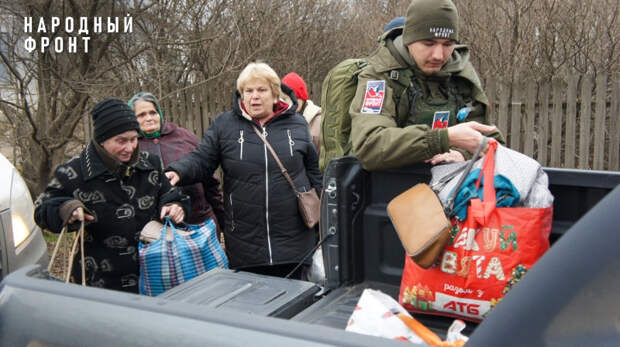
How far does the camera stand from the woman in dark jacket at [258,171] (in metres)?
3.61

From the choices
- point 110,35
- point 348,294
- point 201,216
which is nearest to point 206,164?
point 201,216

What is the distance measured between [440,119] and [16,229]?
2.72m

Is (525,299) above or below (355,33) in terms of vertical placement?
below

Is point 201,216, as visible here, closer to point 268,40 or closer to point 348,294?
point 348,294

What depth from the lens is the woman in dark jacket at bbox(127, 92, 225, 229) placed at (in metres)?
3.88

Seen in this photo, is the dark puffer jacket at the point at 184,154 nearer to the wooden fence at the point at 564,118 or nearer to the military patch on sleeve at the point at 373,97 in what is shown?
the military patch on sleeve at the point at 373,97

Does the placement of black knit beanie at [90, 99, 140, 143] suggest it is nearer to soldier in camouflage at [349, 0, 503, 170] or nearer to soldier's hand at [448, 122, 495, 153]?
soldier in camouflage at [349, 0, 503, 170]

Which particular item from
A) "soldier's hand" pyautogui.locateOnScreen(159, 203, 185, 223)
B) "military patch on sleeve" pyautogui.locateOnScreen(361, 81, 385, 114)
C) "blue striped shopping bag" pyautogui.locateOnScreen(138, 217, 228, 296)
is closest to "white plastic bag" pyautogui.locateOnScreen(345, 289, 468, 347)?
"military patch on sleeve" pyautogui.locateOnScreen(361, 81, 385, 114)

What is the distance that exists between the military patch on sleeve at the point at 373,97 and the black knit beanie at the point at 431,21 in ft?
0.82

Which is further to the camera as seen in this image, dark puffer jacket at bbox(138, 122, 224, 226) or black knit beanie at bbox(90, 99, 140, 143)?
dark puffer jacket at bbox(138, 122, 224, 226)

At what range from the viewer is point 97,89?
20.5 feet

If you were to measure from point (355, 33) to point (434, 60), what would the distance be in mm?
6869

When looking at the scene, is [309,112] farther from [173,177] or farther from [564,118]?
[564,118]

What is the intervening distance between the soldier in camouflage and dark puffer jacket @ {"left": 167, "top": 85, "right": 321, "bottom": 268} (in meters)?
1.14
